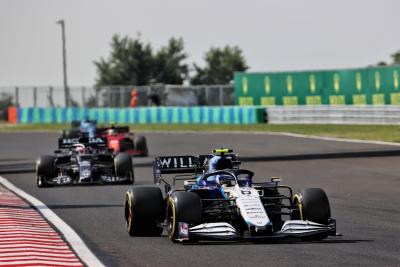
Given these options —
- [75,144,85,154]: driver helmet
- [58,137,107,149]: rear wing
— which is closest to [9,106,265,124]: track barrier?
[58,137,107,149]: rear wing

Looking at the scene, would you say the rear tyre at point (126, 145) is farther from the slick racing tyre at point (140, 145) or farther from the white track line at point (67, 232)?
the white track line at point (67, 232)

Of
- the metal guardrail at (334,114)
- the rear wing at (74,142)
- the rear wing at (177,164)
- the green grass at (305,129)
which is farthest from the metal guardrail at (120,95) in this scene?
the rear wing at (177,164)

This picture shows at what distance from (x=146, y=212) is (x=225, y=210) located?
91 cm

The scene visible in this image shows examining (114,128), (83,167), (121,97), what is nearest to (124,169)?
(83,167)

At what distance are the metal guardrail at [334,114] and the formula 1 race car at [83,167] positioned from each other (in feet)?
73.4

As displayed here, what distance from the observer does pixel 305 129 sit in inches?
1779

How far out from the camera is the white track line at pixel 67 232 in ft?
34.0

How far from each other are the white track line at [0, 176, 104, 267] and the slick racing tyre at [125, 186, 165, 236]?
26.6 inches

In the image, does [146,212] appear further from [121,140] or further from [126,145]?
[126,145]

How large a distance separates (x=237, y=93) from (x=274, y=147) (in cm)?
2539

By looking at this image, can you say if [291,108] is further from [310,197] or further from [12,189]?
[310,197]

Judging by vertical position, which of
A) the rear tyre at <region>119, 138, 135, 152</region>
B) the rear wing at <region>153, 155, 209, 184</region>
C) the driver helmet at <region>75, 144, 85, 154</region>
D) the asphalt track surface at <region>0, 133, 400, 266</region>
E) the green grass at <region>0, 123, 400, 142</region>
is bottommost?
the asphalt track surface at <region>0, 133, 400, 266</region>

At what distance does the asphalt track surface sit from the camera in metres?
10.4

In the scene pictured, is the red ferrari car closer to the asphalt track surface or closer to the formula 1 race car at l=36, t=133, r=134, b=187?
the asphalt track surface
